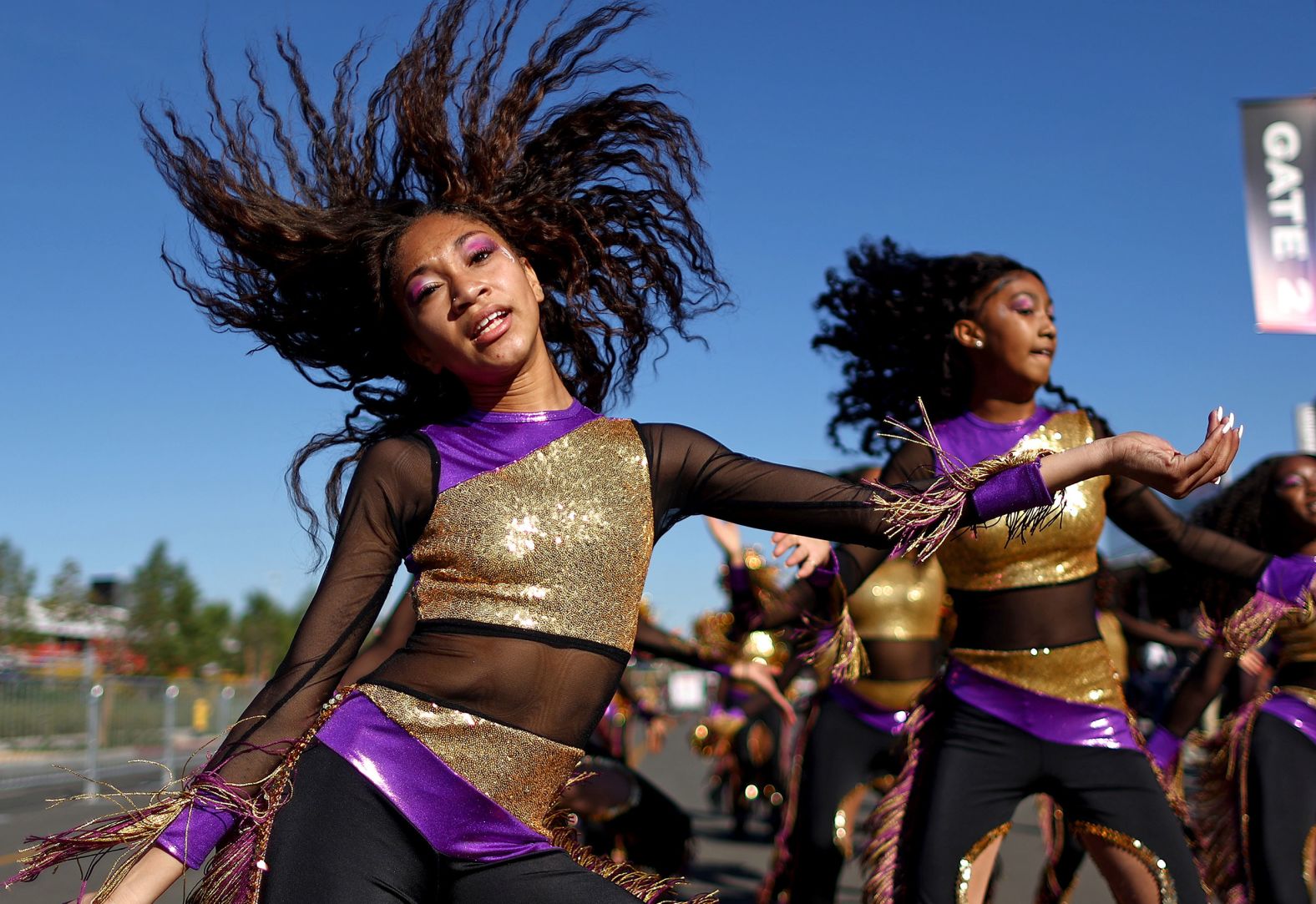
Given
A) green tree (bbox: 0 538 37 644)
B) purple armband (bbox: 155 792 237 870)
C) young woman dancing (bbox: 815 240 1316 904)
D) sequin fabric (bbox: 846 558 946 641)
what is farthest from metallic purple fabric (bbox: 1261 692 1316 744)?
green tree (bbox: 0 538 37 644)

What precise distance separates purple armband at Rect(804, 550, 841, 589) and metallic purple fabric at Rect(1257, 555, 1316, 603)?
4.47 ft

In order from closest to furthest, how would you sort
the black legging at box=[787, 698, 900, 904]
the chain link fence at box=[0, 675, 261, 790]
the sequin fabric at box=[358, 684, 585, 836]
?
the sequin fabric at box=[358, 684, 585, 836] → the black legging at box=[787, 698, 900, 904] → the chain link fence at box=[0, 675, 261, 790]

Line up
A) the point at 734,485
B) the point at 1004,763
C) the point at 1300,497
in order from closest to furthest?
the point at 734,485 → the point at 1004,763 → the point at 1300,497

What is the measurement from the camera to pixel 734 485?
2.75 m

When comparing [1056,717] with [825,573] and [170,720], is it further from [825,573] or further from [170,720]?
[170,720]

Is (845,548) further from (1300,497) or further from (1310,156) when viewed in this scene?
(1310,156)

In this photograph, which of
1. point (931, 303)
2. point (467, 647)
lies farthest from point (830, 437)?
point (467, 647)

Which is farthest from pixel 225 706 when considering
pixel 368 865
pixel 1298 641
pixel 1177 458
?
pixel 1177 458

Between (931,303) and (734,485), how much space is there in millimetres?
2309

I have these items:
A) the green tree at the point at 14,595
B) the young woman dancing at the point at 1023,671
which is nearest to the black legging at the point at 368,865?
the young woman dancing at the point at 1023,671

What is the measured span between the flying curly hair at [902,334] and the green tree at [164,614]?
60.7m

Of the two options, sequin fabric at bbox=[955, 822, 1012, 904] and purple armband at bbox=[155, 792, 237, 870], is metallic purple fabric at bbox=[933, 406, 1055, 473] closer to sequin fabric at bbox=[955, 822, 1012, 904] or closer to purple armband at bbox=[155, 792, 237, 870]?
sequin fabric at bbox=[955, 822, 1012, 904]

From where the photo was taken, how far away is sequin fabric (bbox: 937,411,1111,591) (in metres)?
3.88

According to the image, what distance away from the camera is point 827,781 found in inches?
231
